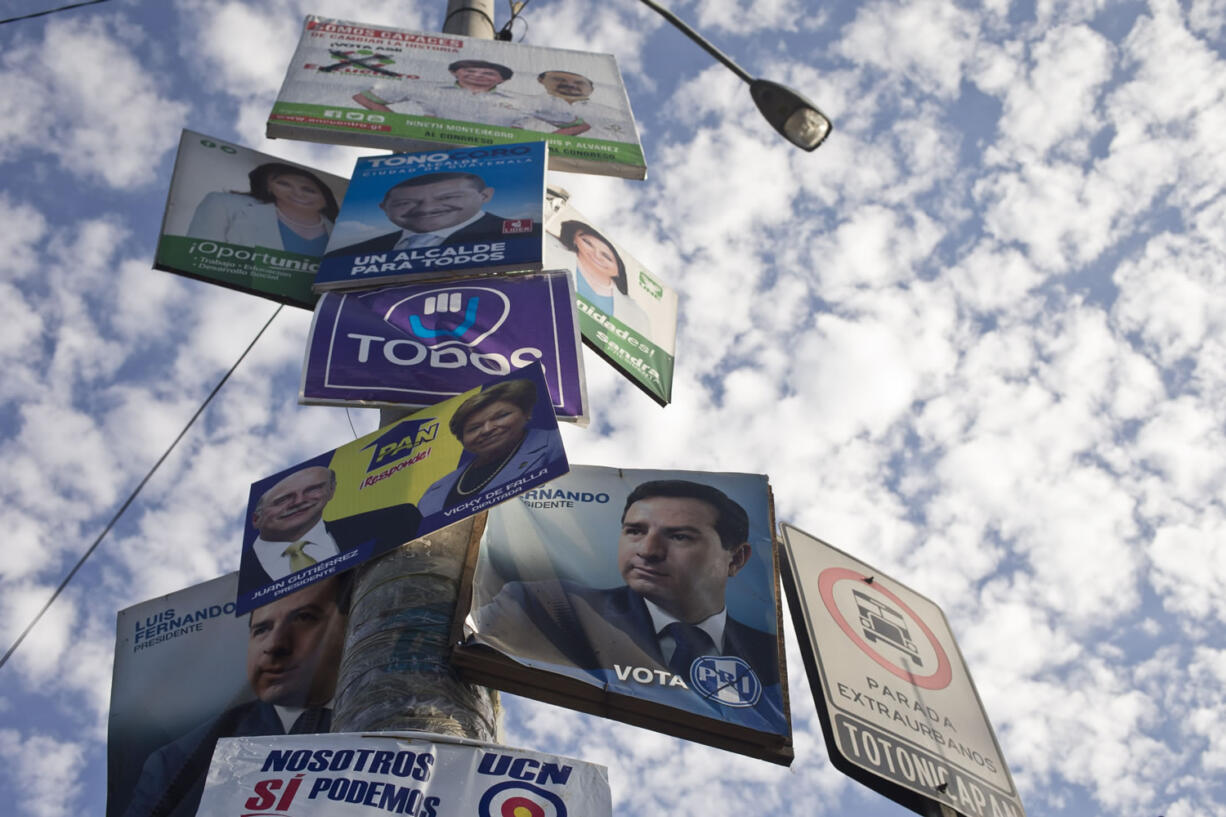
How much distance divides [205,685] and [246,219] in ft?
12.9

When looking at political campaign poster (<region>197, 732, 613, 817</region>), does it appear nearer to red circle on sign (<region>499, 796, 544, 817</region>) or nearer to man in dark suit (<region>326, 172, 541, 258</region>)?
red circle on sign (<region>499, 796, 544, 817</region>)

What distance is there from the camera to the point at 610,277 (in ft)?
35.7

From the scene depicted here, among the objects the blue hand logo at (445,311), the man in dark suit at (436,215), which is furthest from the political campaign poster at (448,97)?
the blue hand logo at (445,311)

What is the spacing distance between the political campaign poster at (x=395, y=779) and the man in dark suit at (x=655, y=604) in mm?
1198

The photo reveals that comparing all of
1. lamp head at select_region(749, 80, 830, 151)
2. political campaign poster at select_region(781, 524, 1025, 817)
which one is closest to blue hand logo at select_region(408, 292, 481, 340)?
lamp head at select_region(749, 80, 830, 151)

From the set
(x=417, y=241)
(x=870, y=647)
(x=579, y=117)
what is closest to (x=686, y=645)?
(x=870, y=647)

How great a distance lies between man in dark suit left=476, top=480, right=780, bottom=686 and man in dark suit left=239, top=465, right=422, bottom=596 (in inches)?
25.0

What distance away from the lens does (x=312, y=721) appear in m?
6.89

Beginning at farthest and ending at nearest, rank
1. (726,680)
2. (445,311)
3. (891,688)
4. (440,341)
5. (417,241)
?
(417,241) < (445,311) < (440,341) < (891,688) < (726,680)

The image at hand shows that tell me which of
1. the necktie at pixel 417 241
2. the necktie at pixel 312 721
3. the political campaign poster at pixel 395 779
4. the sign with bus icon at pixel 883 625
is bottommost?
the political campaign poster at pixel 395 779

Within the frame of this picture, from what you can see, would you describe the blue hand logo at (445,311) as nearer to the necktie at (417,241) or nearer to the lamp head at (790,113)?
the necktie at (417,241)

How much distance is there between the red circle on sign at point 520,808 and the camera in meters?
4.34

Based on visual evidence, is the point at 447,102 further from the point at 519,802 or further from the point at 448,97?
the point at 519,802

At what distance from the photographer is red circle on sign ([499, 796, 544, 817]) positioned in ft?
14.2
